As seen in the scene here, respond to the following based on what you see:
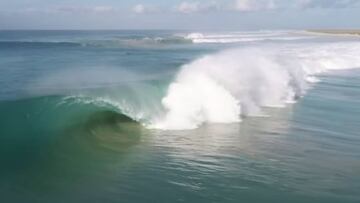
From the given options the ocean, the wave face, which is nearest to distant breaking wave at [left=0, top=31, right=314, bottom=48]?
the wave face

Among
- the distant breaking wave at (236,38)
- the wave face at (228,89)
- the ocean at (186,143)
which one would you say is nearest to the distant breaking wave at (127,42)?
the distant breaking wave at (236,38)

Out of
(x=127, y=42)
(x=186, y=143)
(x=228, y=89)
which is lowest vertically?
(x=186, y=143)

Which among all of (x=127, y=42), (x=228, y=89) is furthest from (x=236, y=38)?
(x=228, y=89)

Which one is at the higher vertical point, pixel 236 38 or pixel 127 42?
pixel 236 38

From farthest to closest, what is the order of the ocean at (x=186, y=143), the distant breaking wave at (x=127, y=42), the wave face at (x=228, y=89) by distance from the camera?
1. the distant breaking wave at (x=127, y=42)
2. the wave face at (x=228, y=89)
3. the ocean at (x=186, y=143)

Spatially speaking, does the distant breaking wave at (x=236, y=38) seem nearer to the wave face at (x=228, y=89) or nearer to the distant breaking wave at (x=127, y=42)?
the distant breaking wave at (x=127, y=42)

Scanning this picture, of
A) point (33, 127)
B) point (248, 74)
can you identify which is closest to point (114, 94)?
point (33, 127)

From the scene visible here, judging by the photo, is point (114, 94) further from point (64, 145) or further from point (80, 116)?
point (64, 145)

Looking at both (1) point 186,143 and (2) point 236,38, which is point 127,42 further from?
(1) point 186,143

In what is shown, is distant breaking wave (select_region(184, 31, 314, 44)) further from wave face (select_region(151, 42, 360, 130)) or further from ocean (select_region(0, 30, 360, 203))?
ocean (select_region(0, 30, 360, 203))

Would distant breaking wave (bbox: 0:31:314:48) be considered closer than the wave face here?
No
